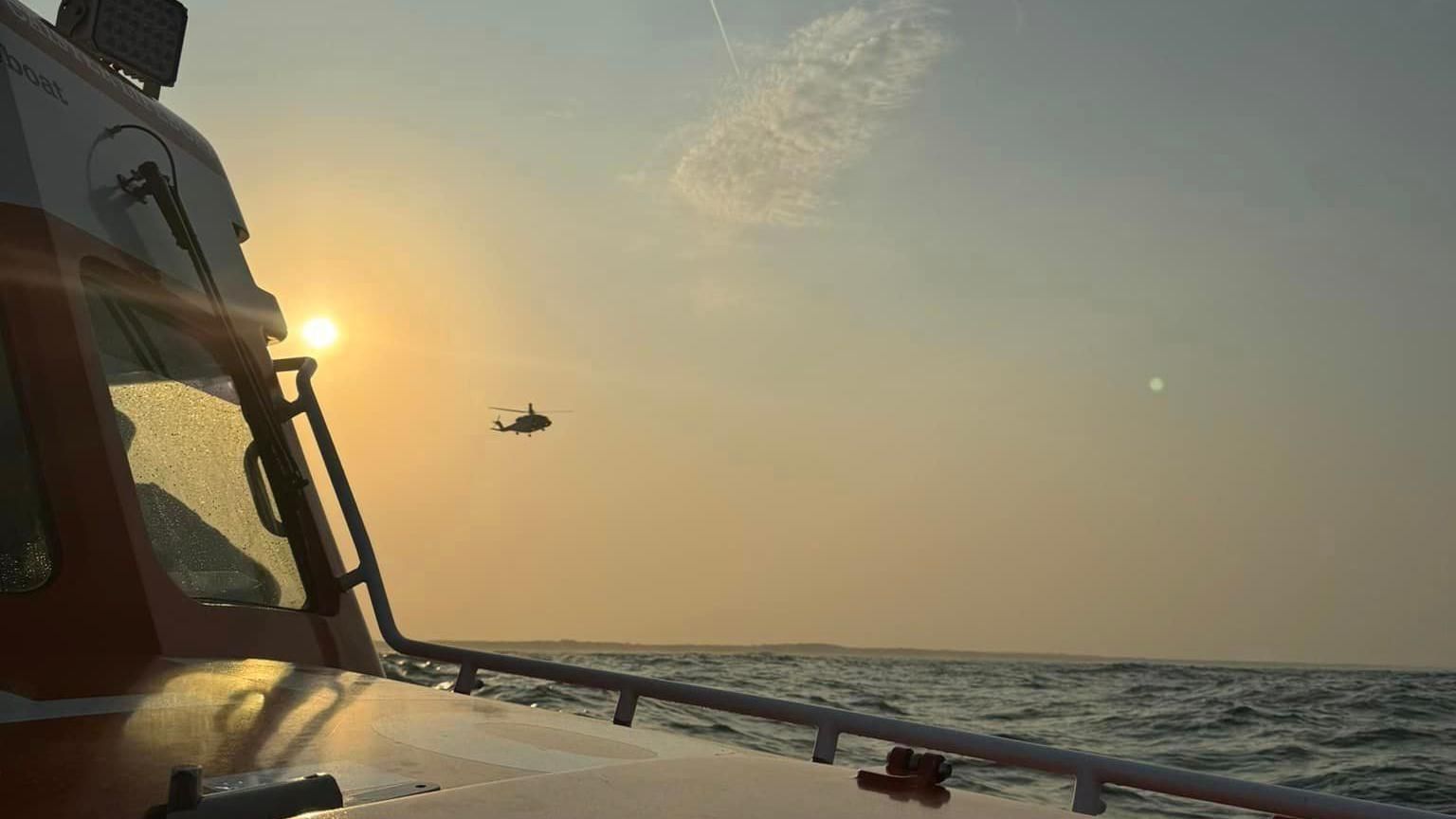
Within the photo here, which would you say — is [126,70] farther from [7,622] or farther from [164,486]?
[7,622]

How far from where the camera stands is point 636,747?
2.33 meters

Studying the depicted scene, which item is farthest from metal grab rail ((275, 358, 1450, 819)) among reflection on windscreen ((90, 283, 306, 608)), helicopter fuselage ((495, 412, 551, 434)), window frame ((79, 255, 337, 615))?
helicopter fuselage ((495, 412, 551, 434))

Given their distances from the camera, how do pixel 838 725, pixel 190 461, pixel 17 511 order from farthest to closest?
pixel 190 461, pixel 838 725, pixel 17 511

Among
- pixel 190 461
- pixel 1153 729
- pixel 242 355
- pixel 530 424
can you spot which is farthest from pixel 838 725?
pixel 530 424

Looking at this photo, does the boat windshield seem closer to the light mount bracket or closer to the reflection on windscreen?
the reflection on windscreen

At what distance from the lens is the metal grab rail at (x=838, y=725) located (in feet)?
7.54

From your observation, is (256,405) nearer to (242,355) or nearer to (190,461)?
(242,355)

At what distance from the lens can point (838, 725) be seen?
10.2 feet

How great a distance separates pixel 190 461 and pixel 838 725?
7.04ft

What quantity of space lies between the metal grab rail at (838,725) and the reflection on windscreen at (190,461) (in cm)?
24

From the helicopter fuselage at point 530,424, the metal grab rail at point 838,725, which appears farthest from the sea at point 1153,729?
the helicopter fuselage at point 530,424

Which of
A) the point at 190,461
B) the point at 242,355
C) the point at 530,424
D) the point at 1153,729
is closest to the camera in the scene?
the point at 190,461

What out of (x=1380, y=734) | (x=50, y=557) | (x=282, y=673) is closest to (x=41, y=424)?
(x=50, y=557)

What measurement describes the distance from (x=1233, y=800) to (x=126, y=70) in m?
4.07
